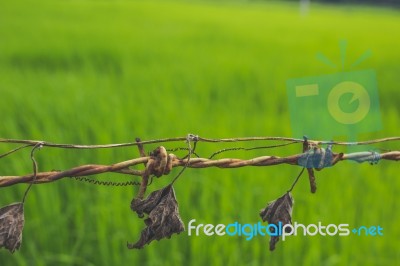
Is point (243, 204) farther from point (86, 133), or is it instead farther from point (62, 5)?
point (62, 5)

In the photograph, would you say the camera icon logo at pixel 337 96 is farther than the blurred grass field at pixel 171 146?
No

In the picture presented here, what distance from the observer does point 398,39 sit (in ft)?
23.4

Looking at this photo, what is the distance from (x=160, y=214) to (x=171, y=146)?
1.60 metres

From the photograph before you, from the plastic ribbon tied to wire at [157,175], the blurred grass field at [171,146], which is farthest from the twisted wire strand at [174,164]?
the blurred grass field at [171,146]

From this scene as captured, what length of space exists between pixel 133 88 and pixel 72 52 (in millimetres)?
1426

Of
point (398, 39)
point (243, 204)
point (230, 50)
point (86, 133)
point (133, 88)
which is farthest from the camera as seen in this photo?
point (398, 39)

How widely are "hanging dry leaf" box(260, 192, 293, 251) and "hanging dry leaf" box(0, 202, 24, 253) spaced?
140 mm

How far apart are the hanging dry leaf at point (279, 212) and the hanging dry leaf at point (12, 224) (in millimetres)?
140

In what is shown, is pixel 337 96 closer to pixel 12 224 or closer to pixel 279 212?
pixel 279 212

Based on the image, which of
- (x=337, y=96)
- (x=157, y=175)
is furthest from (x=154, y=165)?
(x=337, y=96)

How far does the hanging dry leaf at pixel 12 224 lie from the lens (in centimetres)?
31

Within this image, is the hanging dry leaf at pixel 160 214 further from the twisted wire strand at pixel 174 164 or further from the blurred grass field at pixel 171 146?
the blurred grass field at pixel 171 146

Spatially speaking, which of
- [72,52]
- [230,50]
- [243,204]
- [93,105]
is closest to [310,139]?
[243,204]

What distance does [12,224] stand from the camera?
318 mm
